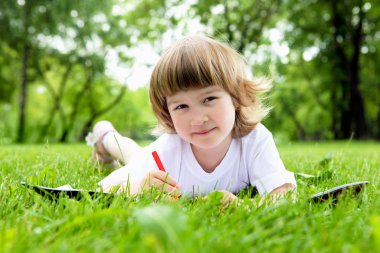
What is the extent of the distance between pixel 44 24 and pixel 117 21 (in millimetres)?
4856

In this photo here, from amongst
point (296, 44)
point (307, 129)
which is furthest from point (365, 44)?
point (307, 129)

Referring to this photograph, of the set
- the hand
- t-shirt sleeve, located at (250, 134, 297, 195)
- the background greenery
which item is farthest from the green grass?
the background greenery

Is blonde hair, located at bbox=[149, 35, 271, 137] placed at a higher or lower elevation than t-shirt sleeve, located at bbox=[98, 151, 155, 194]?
higher

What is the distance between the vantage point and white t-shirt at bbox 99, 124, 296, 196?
227cm

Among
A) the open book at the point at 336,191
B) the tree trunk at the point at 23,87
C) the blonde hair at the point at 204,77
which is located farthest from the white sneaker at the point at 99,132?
the tree trunk at the point at 23,87

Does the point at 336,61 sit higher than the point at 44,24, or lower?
lower

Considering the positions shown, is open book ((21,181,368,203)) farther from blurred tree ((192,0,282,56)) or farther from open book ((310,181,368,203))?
blurred tree ((192,0,282,56))

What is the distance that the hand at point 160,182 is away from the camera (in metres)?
1.92

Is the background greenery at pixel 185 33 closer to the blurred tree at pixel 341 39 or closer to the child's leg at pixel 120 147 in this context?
the blurred tree at pixel 341 39

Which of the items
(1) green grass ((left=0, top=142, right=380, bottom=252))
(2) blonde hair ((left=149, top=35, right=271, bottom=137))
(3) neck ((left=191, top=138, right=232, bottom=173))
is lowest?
(1) green grass ((left=0, top=142, right=380, bottom=252))

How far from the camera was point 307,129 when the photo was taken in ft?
112

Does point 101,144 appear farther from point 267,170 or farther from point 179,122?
Result: point 267,170

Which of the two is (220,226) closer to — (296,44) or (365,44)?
(296,44)

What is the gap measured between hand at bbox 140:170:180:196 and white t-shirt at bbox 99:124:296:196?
25cm
